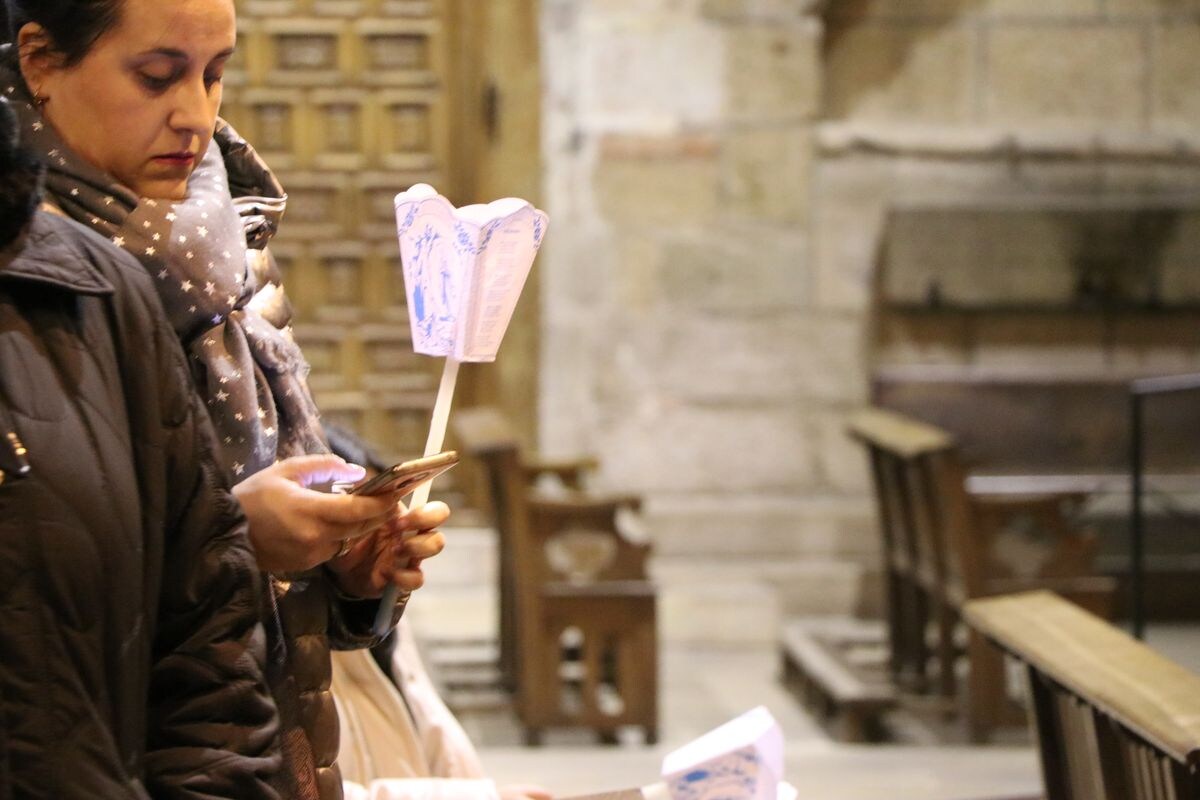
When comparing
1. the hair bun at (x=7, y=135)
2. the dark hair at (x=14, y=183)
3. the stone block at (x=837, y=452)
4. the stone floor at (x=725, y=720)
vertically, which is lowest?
the stone floor at (x=725, y=720)

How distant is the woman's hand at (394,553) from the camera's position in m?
1.46

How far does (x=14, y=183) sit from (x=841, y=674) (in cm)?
431

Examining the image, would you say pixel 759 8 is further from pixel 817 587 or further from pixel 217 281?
pixel 217 281

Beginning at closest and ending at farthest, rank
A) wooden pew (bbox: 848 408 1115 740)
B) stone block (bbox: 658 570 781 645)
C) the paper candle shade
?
the paper candle shade < wooden pew (bbox: 848 408 1115 740) < stone block (bbox: 658 570 781 645)

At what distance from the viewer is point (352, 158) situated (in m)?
6.62

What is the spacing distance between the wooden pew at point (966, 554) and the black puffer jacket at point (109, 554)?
3852 millimetres

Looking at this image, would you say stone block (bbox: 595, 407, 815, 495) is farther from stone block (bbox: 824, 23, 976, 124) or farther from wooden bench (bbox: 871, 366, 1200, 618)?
stone block (bbox: 824, 23, 976, 124)

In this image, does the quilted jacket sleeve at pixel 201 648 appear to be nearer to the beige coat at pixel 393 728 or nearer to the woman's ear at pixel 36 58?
the woman's ear at pixel 36 58

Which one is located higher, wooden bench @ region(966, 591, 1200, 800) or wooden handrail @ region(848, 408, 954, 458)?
wooden bench @ region(966, 591, 1200, 800)

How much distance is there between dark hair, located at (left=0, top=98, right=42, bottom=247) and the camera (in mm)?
1196

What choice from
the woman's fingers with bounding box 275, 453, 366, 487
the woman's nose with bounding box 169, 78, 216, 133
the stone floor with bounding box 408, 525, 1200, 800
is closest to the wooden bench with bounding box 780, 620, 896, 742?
the stone floor with bounding box 408, 525, 1200, 800

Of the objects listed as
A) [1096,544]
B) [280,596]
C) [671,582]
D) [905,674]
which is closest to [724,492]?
[671,582]

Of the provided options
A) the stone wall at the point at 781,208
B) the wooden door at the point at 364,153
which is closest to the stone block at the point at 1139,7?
the stone wall at the point at 781,208

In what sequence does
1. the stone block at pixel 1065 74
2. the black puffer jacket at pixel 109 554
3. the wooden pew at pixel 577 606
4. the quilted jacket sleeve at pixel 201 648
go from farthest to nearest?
the stone block at pixel 1065 74
the wooden pew at pixel 577 606
the quilted jacket sleeve at pixel 201 648
the black puffer jacket at pixel 109 554
